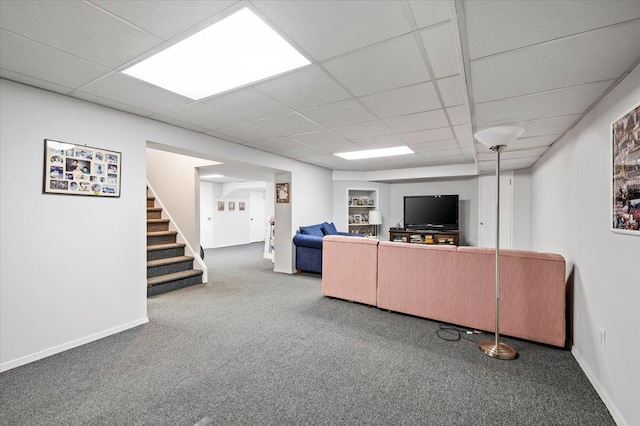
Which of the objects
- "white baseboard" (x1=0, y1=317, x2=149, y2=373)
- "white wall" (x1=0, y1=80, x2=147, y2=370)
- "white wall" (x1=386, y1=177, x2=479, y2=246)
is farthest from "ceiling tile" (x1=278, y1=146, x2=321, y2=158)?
"white wall" (x1=386, y1=177, x2=479, y2=246)

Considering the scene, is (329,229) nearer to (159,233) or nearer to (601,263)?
(159,233)

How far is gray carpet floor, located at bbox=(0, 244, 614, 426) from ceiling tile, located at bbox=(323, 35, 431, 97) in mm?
2261

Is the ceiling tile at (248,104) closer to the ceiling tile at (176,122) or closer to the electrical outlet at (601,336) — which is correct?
the ceiling tile at (176,122)

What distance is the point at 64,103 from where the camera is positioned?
2531 millimetres

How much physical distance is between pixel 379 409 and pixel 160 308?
305 centimetres

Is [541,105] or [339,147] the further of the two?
[339,147]

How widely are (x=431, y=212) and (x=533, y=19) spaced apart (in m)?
6.02

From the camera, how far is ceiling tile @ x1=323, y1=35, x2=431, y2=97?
1.76m

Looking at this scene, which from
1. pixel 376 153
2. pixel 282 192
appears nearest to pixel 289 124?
pixel 376 153

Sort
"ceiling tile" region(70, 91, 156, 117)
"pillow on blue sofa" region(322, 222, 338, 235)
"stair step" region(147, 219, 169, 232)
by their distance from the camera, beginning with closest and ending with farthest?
"ceiling tile" region(70, 91, 156, 117) < "stair step" region(147, 219, 169, 232) < "pillow on blue sofa" region(322, 222, 338, 235)

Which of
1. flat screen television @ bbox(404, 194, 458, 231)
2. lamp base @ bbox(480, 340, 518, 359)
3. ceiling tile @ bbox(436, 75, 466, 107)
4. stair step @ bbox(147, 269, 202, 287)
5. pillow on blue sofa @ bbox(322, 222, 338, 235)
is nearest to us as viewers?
ceiling tile @ bbox(436, 75, 466, 107)

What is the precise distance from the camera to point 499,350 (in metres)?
2.46

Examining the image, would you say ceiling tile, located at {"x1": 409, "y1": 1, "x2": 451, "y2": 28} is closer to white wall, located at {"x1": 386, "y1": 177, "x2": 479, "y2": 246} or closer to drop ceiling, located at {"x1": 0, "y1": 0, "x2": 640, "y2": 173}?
drop ceiling, located at {"x1": 0, "y1": 0, "x2": 640, "y2": 173}

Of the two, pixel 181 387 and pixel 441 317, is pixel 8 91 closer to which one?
pixel 181 387
